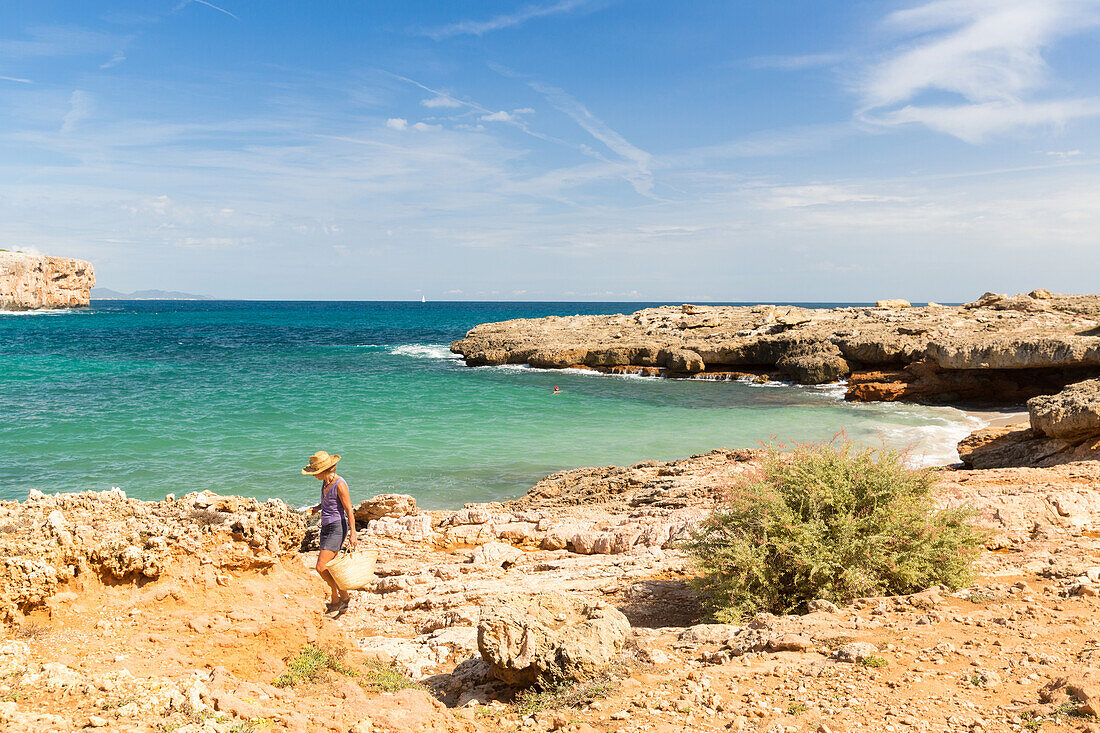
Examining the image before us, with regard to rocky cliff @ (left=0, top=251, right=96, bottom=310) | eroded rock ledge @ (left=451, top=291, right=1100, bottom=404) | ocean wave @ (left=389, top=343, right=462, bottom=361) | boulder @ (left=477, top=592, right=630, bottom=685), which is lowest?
boulder @ (left=477, top=592, right=630, bottom=685)

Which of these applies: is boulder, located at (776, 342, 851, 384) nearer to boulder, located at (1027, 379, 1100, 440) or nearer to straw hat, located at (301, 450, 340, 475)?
boulder, located at (1027, 379, 1100, 440)

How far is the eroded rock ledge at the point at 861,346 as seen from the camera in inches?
893

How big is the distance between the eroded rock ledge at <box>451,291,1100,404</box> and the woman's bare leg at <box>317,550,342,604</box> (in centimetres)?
2359

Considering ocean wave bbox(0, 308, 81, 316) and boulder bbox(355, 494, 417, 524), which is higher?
ocean wave bbox(0, 308, 81, 316)

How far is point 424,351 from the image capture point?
50.5 metres

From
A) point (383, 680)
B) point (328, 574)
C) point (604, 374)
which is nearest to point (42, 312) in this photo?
point (604, 374)

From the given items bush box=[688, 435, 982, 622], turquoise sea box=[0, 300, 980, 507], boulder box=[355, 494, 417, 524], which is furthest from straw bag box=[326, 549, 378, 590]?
turquoise sea box=[0, 300, 980, 507]

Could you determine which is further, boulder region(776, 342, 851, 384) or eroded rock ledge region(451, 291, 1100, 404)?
boulder region(776, 342, 851, 384)

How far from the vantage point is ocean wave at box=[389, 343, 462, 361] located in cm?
4616

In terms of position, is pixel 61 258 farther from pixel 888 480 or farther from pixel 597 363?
pixel 888 480

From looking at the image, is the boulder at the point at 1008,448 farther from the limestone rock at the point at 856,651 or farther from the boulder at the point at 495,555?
the boulder at the point at 495,555

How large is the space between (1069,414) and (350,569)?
43.7 ft

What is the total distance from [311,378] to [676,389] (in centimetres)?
1830

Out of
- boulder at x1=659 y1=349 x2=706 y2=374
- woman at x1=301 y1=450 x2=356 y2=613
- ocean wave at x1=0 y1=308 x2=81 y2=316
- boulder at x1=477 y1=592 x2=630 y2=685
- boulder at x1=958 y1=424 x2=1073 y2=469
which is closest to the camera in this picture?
boulder at x1=477 y1=592 x2=630 y2=685
